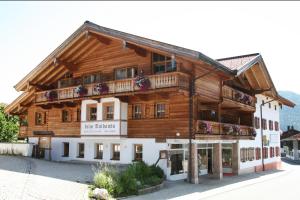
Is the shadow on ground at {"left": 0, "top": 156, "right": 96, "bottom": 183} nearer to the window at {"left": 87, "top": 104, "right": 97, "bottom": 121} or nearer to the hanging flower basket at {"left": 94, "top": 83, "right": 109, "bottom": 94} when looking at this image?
the window at {"left": 87, "top": 104, "right": 97, "bottom": 121}

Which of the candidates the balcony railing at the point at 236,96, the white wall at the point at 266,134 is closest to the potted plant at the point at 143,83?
the balcony railing at the point at 236,96

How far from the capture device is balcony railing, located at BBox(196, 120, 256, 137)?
23.1m

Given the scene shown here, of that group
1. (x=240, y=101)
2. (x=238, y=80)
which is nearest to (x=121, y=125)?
(x=240, y=101)

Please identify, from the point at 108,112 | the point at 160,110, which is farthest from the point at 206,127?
the point at 108,112

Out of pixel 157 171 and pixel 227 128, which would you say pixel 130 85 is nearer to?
pixel 157 171

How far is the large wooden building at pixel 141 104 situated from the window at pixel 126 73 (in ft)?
0.24

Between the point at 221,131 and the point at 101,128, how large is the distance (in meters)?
8.66

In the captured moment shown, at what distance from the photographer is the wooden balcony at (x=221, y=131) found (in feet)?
75.7

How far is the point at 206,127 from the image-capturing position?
23.4 m

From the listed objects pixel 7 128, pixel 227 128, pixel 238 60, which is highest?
pixel 238 60

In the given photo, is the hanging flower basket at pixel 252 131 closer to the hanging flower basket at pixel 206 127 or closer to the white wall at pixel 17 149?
the hanging flower basket at pixel 206 127

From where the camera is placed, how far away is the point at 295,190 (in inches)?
819

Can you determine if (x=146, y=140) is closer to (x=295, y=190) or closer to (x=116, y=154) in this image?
(x=116, y=154)

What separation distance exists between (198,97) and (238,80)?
9.51 meters
